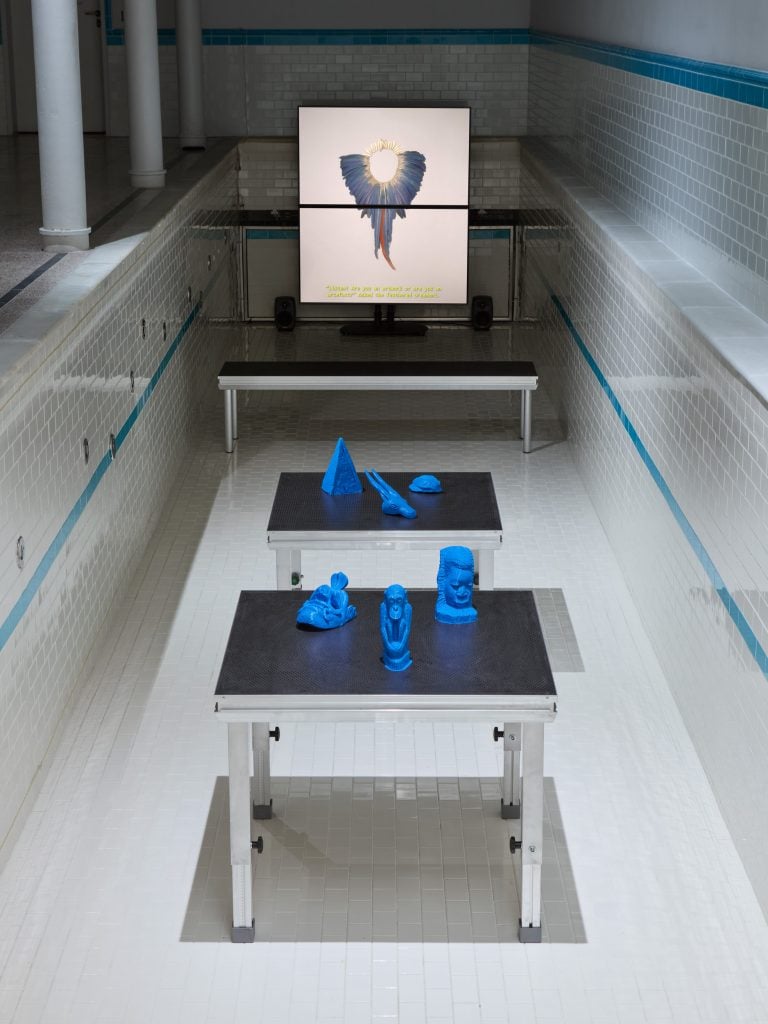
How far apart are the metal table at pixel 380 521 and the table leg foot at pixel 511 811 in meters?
0.86

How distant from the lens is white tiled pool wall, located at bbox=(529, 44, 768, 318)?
15.4 ft

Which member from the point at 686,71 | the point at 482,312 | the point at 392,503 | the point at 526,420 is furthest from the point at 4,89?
the point at 392,503

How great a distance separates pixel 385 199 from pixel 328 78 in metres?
1.64

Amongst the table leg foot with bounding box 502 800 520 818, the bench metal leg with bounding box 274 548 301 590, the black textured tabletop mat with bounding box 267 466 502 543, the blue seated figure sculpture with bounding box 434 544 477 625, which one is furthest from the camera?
the bench metal leg with bounding box 274 548 301 590

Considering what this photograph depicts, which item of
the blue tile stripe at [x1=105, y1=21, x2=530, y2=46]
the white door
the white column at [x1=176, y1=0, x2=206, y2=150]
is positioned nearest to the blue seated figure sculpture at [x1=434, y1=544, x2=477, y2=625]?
the white column at [x1=176, y1=0, x2=206, y2=150]

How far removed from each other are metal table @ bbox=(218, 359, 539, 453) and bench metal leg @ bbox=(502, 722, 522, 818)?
12.8 feet

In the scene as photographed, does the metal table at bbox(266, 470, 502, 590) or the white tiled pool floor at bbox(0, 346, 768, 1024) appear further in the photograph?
the metal table at bbox(266, 470, 502, 590)

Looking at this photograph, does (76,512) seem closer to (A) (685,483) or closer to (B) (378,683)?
(B) (378,683)

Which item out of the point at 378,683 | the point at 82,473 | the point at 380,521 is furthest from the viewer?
the point at 82,473

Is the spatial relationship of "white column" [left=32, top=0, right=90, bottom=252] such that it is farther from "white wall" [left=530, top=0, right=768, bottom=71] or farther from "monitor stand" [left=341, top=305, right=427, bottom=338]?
"monitor stand" [left=341, top=305, right=427, bottom=338]

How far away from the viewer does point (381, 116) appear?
35.3 feet

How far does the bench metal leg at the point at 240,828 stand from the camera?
360cm

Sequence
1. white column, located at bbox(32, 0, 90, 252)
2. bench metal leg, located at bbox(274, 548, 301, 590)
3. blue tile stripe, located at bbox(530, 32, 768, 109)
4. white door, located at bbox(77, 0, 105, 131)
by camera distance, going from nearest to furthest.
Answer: blue tile stripe, located at bbox(530, 32, 768, 109)
bench metal leg, located at bbox(274, 548, 301, 590)
white column, located at bbox(32, 0, 90, 252)
white door, located at bbox(77, 0, 105, 131)

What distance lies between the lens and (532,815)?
3.66 metres
